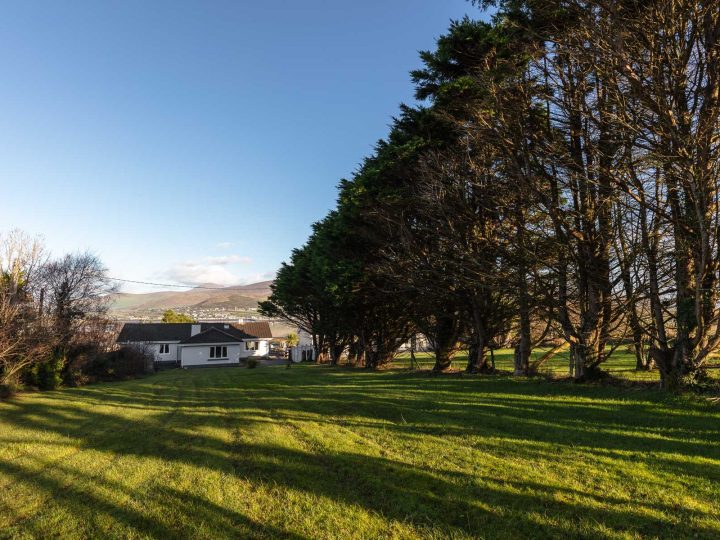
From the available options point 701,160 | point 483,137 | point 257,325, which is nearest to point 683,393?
point 701,160

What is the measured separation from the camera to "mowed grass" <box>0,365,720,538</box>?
161 inches

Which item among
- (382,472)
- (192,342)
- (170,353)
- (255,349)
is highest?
(382,472)

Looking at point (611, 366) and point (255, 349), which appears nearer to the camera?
point (611, 366)

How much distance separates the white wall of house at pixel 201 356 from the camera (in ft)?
166

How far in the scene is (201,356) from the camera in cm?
5147

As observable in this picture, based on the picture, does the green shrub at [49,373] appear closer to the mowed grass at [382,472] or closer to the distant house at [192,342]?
the mowed grass at [382,472]

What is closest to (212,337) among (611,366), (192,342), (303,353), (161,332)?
(192,342)

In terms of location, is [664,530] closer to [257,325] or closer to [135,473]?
[135,473]

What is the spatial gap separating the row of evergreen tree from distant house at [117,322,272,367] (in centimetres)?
3940

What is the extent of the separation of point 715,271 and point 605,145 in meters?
4.18

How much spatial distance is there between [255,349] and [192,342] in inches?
573

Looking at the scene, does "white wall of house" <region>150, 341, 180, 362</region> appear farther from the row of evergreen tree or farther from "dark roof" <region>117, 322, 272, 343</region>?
the row of evergreen tree

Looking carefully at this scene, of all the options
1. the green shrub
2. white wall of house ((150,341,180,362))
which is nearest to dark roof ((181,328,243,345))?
white wall of house ((150,341,180,362))

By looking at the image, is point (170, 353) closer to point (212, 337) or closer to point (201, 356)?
point (201, 356)
